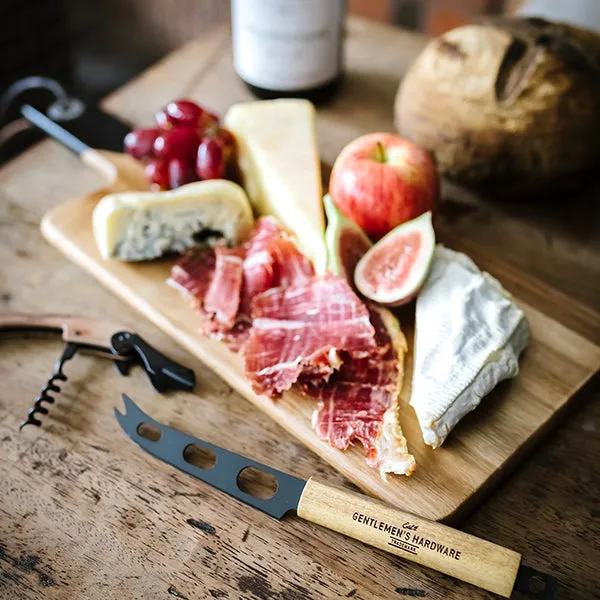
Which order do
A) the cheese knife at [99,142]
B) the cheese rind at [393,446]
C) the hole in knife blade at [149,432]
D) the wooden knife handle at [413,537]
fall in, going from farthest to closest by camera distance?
1. the cheese knife at [99,142]
2. the hole in knife blade at [149,432]
3. the cheese rind at [393,446]
4. the wooden knife handle at [413,537]

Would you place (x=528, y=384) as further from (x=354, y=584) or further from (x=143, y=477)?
(x=143, y=477)

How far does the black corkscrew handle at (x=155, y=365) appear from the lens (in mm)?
1315

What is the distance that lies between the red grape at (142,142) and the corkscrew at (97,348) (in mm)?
494

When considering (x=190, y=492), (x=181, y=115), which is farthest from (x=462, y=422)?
(x=181, y=115)

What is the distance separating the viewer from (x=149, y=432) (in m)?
1.27

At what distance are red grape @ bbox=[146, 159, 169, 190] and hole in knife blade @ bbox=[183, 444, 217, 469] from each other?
2.26 ft

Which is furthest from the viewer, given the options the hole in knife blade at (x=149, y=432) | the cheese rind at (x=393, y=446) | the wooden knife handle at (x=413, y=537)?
the hole in knife blade at (x=149, y=432)

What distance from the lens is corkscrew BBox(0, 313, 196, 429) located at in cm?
131

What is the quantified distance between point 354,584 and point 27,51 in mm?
2348

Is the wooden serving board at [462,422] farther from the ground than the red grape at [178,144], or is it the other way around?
the red grape at [178,144]

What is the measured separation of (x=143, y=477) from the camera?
3.93 ft

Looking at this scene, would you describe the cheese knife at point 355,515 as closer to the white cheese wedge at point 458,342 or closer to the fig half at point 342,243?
the white cheese wedge at point 458,342

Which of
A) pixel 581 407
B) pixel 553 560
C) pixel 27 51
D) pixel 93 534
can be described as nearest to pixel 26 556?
pixel 93 534

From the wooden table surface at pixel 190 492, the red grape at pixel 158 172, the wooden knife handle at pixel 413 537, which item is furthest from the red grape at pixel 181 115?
the wooden knife handle at pixel 413 537
